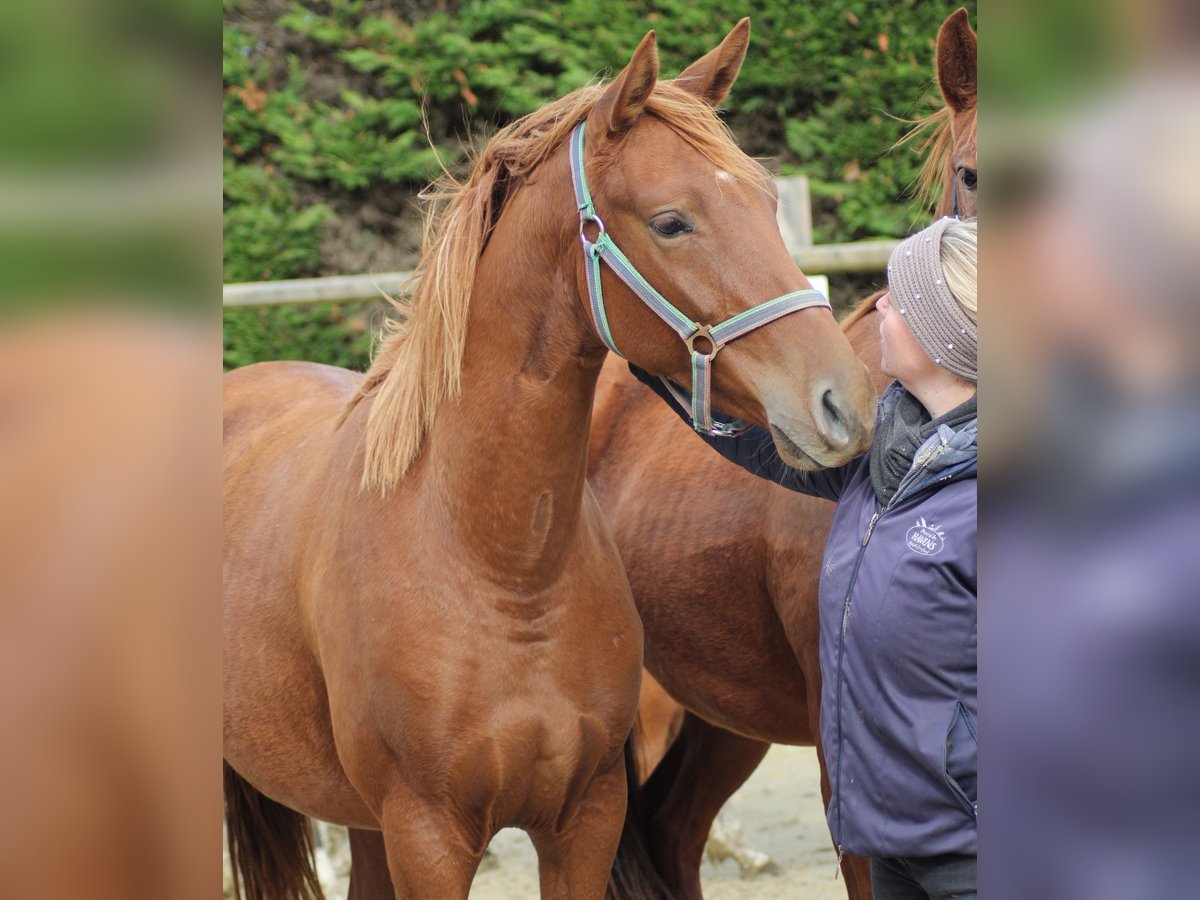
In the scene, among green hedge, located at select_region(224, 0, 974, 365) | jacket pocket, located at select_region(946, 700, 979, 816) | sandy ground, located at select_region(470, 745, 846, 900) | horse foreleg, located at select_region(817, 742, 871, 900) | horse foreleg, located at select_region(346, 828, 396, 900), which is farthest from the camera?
green hedge, located at select_region(224, 0, 974, 365)

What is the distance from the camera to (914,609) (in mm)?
1655

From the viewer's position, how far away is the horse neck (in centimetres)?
199

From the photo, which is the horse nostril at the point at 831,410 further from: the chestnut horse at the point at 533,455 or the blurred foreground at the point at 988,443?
the blurred foreground at the point at 988,443

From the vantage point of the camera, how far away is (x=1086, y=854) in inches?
19.9

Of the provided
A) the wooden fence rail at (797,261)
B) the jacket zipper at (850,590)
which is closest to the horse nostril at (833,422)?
the jacket zipper at (850,590)

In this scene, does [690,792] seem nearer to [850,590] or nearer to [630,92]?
[850,590]

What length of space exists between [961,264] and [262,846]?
237 centimetres

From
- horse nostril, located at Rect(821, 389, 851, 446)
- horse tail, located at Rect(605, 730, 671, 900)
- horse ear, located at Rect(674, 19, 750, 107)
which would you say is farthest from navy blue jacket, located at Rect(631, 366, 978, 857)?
horse tail, located at Rect(605, 730, 671, 900)

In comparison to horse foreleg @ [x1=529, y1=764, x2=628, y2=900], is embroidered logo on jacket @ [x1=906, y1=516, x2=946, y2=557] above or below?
above

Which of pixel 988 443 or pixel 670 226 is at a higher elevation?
pixel 670 226

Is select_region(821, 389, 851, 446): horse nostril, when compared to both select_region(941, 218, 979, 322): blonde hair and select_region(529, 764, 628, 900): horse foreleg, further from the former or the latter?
select_region(529, 764, 628, 900): horse foreleg

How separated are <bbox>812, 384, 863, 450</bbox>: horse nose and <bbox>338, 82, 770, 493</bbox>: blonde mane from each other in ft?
1.28

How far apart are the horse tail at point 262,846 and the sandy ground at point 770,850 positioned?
0.99 m

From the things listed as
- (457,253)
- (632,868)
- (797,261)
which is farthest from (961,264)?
Answer: (797,261)
